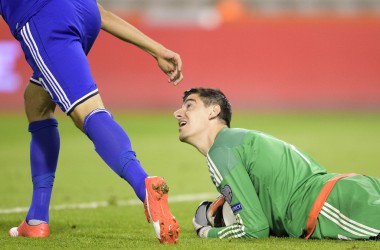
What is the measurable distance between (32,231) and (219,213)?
111 cm

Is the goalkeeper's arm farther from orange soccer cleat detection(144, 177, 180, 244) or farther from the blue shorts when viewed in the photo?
the blue shorts

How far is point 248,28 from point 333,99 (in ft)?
7.12

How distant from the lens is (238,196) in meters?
4.52

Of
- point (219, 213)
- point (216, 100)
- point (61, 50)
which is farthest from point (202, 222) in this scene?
point (61, 50)

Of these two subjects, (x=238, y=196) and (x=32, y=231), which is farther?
(x=32, y=231)

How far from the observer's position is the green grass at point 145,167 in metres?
4.57

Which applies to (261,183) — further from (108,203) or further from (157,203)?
(108,203)

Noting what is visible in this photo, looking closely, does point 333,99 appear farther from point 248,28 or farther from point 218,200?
point 218,200

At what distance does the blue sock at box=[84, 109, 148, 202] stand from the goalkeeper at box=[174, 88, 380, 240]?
2.13 feet

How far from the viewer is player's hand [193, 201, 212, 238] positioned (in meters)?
4.81

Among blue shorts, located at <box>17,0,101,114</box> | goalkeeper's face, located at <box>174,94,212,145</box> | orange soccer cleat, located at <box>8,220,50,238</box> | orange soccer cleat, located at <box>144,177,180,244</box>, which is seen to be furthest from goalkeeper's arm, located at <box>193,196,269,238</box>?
blue shorts, located at <box>17,0,101,114</box>

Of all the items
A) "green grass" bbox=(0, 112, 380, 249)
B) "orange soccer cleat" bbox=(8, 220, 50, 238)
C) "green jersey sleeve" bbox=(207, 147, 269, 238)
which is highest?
"green jersey sleeve" bbox=(207, 147, 269, 238)

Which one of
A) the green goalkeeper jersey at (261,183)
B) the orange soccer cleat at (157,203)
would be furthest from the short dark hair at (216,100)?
the orange soccer cleat at (157,203)

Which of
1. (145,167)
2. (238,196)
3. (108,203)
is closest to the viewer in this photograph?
(238,196)
